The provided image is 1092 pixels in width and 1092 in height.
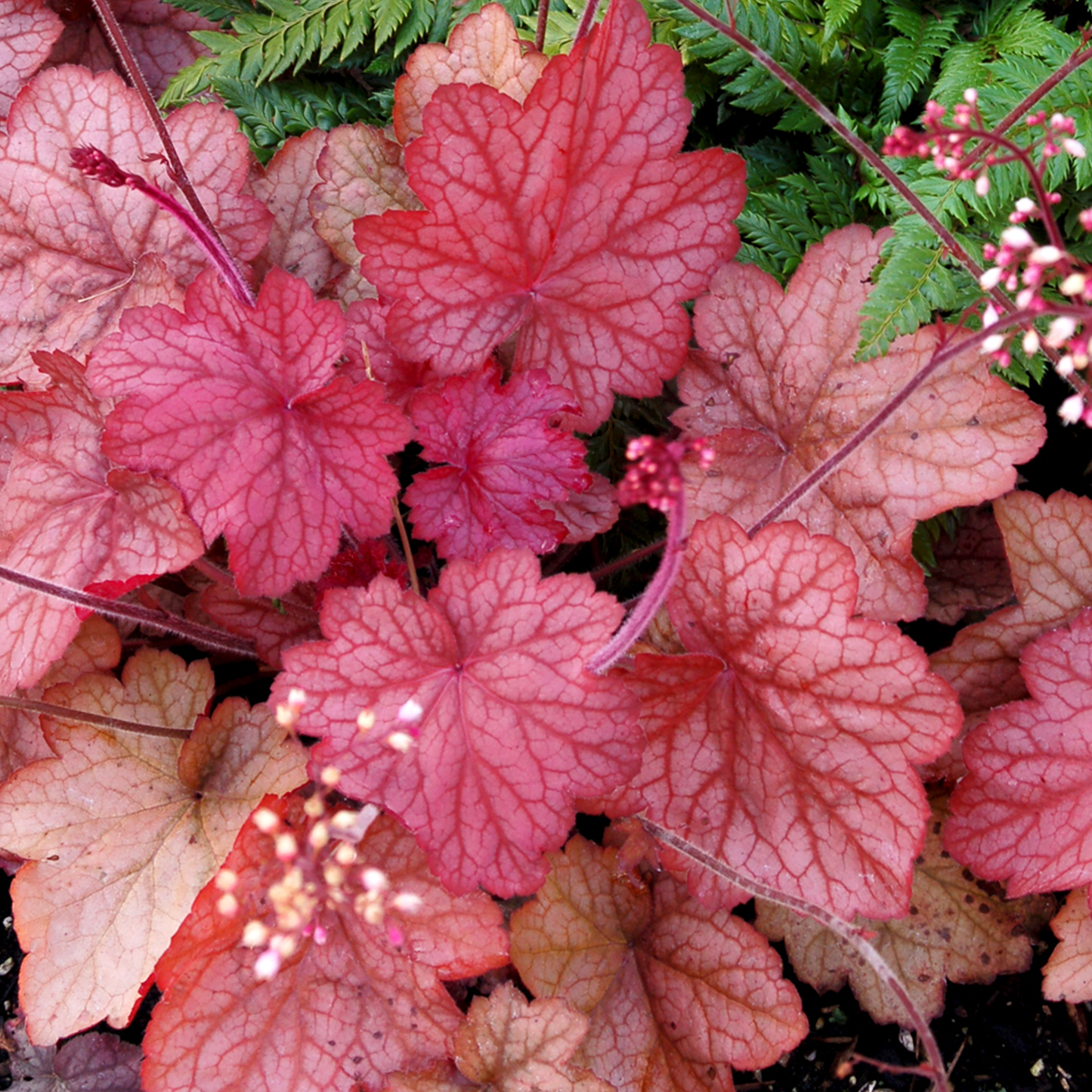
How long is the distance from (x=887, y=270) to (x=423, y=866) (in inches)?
47.3

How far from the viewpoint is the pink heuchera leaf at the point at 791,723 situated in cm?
135

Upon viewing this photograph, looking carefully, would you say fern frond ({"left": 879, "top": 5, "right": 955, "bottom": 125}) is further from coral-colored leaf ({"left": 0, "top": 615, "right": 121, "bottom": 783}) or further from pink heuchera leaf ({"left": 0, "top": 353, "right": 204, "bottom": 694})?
coral-colored leaf ({"left": 0, "top": 615, "right": 121, "bottom": 783})

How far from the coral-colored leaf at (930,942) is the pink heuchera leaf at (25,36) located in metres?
2.32

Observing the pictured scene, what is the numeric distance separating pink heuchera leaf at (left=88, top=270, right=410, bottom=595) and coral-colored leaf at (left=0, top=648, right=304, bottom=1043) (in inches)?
15.6

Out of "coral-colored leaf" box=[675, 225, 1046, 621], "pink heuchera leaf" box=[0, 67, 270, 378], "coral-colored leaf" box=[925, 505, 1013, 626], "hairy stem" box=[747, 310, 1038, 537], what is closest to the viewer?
"hairy stem" box=[747, 310, 1038, 537]

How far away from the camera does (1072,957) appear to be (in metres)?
1.60

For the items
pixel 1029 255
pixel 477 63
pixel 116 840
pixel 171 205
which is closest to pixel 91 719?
pixel 116 840

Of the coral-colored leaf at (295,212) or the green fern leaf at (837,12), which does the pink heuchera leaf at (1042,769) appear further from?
the coral-colored leaf at (295,212)

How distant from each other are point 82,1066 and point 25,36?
2.16 metres

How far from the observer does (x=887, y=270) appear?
1.46 metres

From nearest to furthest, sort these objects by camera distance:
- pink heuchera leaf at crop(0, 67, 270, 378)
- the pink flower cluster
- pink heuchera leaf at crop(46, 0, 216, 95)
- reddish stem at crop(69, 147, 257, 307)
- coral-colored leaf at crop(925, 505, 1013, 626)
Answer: the pink flower cluster, reddish stem at crop(69, 147, 257, 307), pink heuchera leaf at crop(0, 67, 270, 378), coral-colored leaf at crop(925, 505, 1013, 626), pink heuchera leaf at crop(46, 0, 216, 95)

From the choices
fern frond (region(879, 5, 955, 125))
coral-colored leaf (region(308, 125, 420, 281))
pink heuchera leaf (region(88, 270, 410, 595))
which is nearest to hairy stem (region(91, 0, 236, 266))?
pink heuchera leaf (region(88, 270, 410, 595))

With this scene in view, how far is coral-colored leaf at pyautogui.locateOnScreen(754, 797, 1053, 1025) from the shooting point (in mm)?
1683

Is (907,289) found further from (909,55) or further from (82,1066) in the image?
(82,1066)
